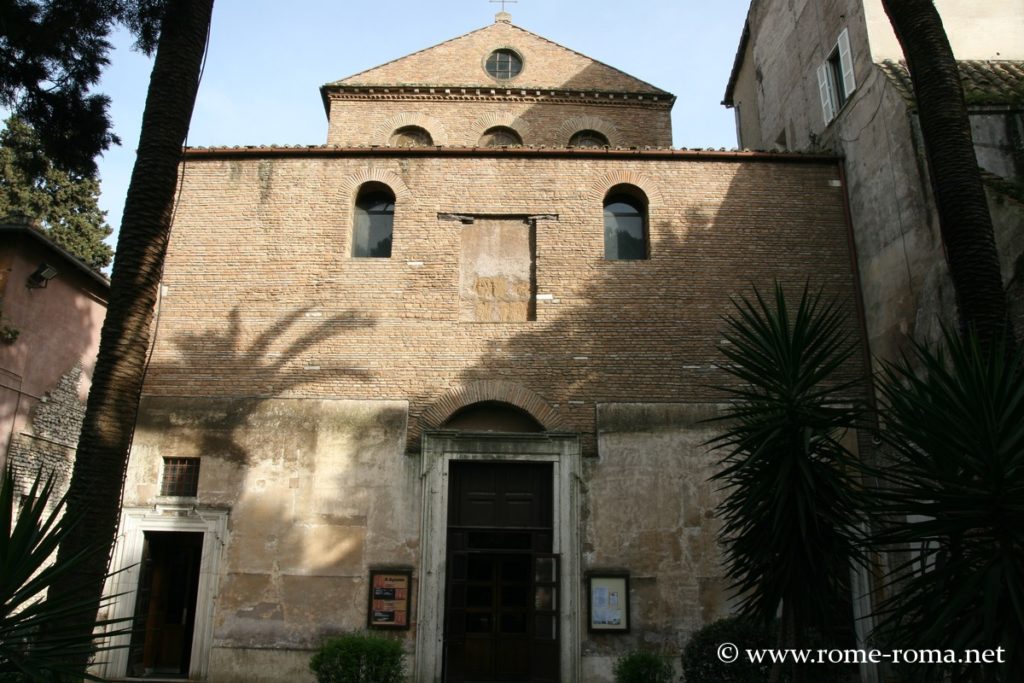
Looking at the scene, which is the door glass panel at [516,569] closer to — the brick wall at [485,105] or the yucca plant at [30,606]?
the yucca plant at [30,606]

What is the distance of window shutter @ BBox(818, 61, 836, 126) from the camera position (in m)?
13.5

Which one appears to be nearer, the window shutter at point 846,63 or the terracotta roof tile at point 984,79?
the terracotta roof tile at point 984,79

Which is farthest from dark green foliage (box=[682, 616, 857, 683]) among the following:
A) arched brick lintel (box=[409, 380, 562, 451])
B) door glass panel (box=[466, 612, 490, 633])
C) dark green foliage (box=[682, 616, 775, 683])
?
arched brick lintel (box=[409, 380, 562, 451])

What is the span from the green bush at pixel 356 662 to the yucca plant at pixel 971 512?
227 inches

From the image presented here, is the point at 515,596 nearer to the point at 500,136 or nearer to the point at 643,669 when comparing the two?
the point at 643,669

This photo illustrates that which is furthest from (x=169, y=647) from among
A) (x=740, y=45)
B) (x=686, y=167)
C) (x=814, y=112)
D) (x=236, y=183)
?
(x=740, y=45)

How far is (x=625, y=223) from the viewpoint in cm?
1270

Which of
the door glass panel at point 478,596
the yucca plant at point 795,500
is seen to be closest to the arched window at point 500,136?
the door glass panel at point 478,596

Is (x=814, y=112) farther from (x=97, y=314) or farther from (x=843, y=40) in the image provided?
(x=97, y=314)

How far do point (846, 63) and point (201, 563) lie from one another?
12705 millimetres

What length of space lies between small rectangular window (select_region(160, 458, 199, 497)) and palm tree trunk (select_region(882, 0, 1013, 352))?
9701 mm

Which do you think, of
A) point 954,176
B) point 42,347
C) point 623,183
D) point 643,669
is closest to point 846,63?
point 623,183

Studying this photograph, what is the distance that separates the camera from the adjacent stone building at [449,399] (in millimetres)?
10492

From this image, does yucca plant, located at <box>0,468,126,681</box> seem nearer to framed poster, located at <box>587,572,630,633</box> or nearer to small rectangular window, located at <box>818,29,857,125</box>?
framed poster, located at <box>587,572,630,633</box>
